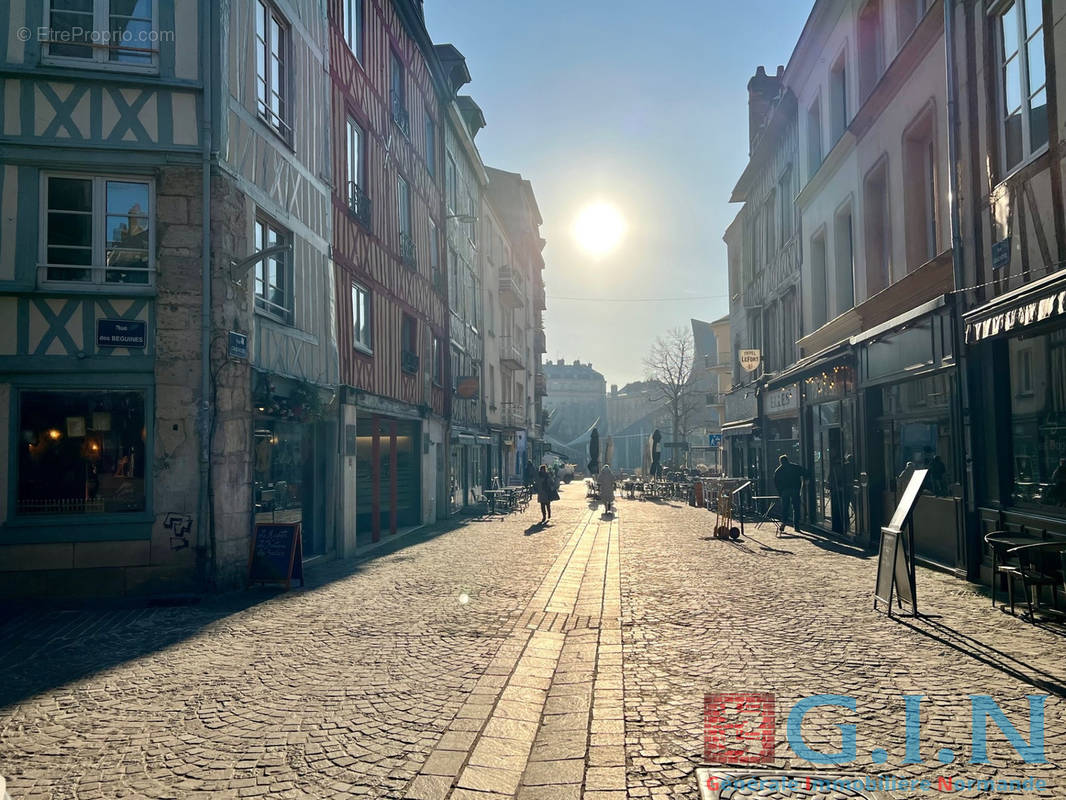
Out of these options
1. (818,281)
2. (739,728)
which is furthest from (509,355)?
(739,728)

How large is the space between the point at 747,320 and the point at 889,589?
19.8 metres

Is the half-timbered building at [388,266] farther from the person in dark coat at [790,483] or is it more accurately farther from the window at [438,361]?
the person in dark coat at [790,483]

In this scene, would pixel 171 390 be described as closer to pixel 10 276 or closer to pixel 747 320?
pixel 10 276

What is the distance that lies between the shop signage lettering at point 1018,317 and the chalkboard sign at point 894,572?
2269 millimetres

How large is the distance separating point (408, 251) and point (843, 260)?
9760 millimetres

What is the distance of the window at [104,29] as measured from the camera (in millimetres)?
10062

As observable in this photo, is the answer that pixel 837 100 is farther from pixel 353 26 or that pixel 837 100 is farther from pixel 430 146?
pixel 430 146

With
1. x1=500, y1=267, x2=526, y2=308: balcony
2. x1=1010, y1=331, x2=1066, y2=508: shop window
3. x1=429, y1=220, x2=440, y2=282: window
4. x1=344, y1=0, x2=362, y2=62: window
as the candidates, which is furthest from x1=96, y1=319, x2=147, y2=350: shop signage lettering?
x1=500, y1=267, x2=526, y2=308: balcony

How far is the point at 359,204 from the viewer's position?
52.7 ft

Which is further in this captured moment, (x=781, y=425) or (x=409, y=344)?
(x=781, y=425)

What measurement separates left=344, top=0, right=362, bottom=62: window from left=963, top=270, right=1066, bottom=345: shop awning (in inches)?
476

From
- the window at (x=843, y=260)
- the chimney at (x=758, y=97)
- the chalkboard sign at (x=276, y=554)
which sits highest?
the chimney at (x=758, y=97)

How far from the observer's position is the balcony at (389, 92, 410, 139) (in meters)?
18.9

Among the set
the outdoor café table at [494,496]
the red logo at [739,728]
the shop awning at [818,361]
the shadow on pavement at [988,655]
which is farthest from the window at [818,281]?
the red logo at [739,728]
